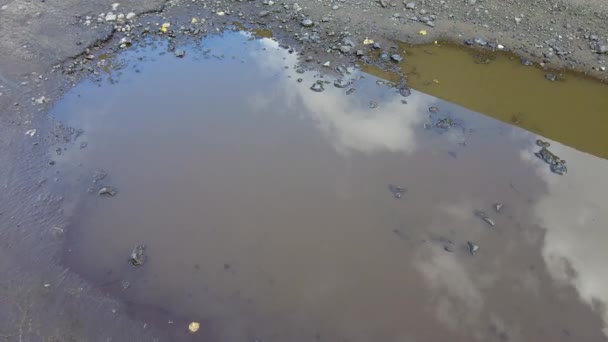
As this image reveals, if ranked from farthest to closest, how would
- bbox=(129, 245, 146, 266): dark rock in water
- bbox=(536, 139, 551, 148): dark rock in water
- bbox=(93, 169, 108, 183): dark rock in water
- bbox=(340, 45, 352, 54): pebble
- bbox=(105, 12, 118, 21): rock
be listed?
bbox=(105, 12, 118, 21): rock
bbox=(340, 45, 352, 54): pebble
bbox=(536, 139, 551, 148): dark rock in water
bbox=(93, 169, 108, 183): dark rock in water
bbox=(129, 245, 146, 266): dark rock in water

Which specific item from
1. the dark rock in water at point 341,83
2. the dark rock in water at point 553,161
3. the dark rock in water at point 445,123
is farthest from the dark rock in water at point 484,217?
the dark rock in water at point 341,83

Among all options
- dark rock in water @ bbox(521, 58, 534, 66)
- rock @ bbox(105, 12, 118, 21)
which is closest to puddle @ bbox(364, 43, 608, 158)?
dark rock in water @ bbox(521, 58, 534, 66)

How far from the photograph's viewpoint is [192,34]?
5594mm

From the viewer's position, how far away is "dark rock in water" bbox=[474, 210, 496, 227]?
372cm

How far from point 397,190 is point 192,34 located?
3477mm

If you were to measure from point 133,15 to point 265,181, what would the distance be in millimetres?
3384

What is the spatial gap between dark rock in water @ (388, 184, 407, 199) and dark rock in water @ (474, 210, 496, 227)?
661mm

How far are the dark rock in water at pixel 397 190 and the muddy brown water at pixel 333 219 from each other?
0.11 feet

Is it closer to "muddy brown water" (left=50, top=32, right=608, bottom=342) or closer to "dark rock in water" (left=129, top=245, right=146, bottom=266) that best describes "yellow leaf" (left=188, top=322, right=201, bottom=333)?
"muddy brown water" (left=50, top=32, right=608, bottom=342)

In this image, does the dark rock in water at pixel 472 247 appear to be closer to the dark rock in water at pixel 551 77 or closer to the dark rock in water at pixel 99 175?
the dark rock in water at pixel 551 77

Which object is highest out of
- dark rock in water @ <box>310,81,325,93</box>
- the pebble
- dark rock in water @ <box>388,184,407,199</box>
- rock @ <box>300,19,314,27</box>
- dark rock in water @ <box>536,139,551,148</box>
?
rock @ <box>300,19,314,27</box>

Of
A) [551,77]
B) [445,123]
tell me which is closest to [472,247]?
[445,123]

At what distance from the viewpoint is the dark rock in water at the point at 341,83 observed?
495 centimetres

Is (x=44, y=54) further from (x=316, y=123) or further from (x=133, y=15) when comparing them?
(x=316, y=123)
